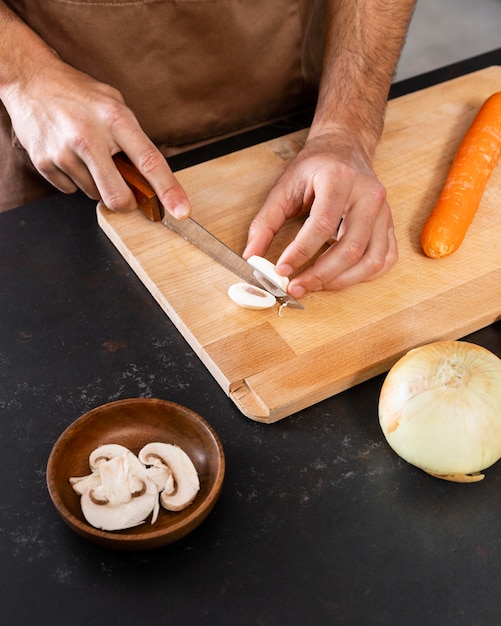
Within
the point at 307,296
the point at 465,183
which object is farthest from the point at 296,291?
the point at 465,183

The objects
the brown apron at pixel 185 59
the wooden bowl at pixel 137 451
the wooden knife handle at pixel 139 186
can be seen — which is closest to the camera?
the wooden bowl at pixel 137 451

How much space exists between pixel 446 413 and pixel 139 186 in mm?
777

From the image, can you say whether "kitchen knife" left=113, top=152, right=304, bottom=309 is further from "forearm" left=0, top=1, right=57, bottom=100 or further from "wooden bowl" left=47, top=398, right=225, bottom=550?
"wooden bowl" left=47, top=398, right=225, bottom=550

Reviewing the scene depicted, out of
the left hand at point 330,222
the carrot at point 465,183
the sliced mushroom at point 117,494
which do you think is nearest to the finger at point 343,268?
the left hand at point 330,222

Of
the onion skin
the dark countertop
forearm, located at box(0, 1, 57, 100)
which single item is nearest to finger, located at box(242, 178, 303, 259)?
the dark countertop

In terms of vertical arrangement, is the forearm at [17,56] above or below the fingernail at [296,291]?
above

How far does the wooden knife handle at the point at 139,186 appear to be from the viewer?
1.50 meters

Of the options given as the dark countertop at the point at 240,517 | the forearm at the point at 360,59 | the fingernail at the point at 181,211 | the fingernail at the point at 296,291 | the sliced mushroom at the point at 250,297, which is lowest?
the dark countertop at the point at 240,517

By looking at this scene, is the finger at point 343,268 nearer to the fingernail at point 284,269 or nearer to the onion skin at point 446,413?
the fingernail at point 284,269

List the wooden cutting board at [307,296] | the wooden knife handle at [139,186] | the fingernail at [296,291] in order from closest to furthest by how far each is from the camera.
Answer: the wooden cutting board at [307,296] < the fingernail at [296,291] < the wooden knife handle at [139,186]

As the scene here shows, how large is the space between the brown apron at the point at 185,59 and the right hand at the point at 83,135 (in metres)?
0.17

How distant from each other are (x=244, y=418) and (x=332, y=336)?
232 millimetres

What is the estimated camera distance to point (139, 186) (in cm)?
150

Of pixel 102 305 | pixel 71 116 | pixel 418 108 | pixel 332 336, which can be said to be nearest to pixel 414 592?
pixel 332 336
